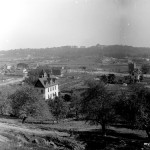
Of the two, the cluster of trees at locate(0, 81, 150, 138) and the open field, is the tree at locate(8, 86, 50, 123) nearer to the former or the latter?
the cluster of trees at locate(0, 81, 150, 138)

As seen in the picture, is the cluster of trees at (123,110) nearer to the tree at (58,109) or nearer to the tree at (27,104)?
the tree at (58,109)

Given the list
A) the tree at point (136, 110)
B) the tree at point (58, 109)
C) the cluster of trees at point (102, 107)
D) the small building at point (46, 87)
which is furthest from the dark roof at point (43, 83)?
the tree at point (136, 110)

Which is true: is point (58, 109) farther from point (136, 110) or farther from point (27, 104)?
point (136, 110)

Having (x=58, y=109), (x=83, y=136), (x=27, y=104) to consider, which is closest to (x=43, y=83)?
(x=58, y=109)

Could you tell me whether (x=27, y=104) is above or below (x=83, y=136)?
above

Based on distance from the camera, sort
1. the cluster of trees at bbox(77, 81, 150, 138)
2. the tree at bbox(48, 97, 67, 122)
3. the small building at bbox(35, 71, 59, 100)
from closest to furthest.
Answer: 1. the cluster of trees at bbox(77, 81, 150, 138)
2. the tree at bbox(48, 97, 67, 122)
3. the small building at bbox(35, 71, 59, 100)

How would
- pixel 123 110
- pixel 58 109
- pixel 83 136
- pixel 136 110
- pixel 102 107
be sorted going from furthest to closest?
pixel 58 109 → pixel 123 110 → pixel 102 107 → pixel 136 110 → pixel 83 136

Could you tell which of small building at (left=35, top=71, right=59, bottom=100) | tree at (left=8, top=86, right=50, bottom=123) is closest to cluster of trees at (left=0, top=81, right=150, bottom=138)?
tree at (left=8, top=86, right=50, bottom=123)

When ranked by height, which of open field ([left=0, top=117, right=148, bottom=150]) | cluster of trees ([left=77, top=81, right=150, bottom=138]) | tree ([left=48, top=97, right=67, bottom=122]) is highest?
cluster of trees ([left=77, top=81, right=150, bottom=138])

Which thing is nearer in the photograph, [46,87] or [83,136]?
[83,136]

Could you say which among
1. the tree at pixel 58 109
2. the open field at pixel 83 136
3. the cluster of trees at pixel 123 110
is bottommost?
the open field at pixel 83 136

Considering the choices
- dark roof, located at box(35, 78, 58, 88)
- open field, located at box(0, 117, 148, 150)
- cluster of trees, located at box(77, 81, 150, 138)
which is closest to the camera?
open field, located at box(0, 117, 148, 150)

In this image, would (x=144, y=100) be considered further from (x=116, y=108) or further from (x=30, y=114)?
(x=30, y=114)

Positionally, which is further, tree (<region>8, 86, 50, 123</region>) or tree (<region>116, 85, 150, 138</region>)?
tree (<region>8, 86, 50, 123</region>)
